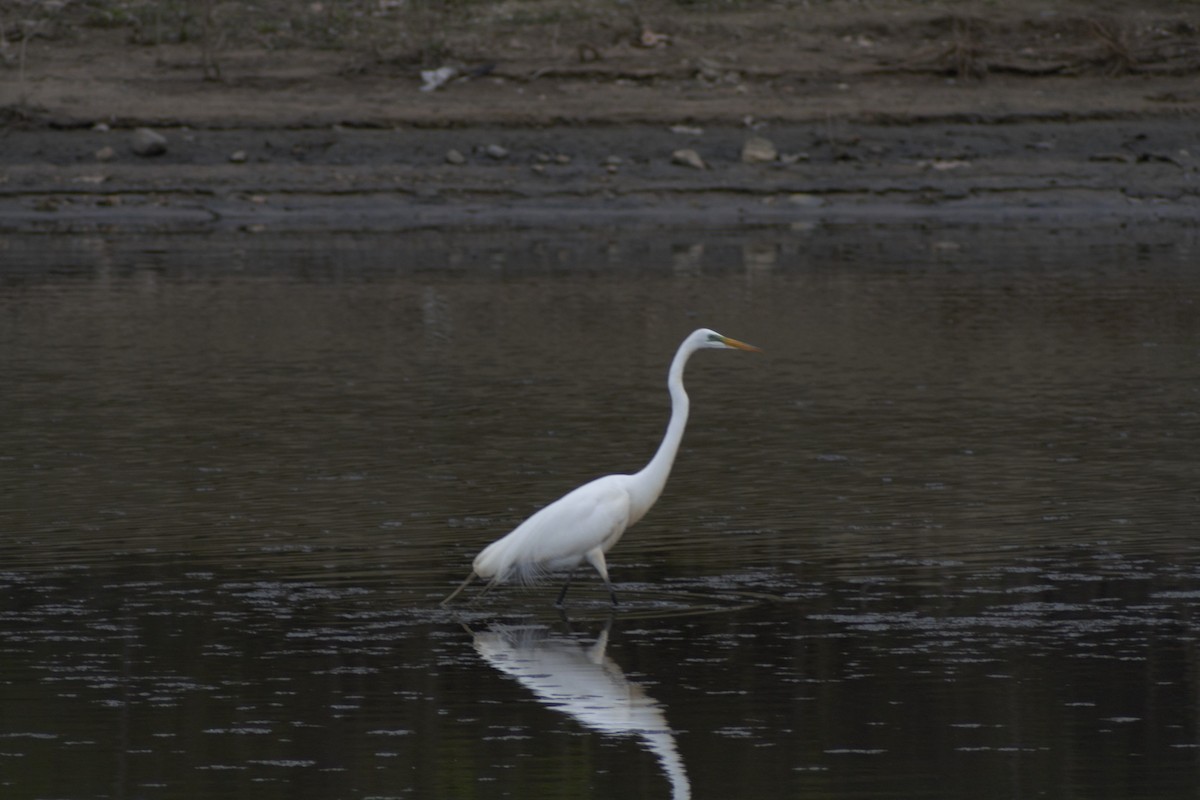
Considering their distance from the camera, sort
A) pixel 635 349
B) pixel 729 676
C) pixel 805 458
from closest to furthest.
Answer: pixel 729 676
pixel 805 458
pixel 635 349

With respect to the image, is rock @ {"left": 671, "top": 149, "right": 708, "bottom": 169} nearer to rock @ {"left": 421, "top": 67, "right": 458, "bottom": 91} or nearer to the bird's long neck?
rock @ {"left": 421, "top": 67, "right": 458, "bottom": 91}

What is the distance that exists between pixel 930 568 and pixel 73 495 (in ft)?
15.2

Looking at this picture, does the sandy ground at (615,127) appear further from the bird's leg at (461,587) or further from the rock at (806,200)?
the bird's leg at (461,587)

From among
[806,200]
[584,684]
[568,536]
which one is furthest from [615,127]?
[584,684]

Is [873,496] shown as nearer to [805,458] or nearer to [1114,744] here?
[805,458]

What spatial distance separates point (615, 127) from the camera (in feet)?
93.0

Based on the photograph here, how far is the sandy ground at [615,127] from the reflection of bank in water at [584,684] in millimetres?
18943

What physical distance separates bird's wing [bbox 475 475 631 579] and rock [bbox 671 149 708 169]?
19.5 m

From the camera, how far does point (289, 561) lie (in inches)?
376

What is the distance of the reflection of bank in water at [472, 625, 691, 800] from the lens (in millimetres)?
6742

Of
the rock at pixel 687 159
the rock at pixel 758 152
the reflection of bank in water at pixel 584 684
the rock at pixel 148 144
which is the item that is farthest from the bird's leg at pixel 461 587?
the rock at pixel 148 144

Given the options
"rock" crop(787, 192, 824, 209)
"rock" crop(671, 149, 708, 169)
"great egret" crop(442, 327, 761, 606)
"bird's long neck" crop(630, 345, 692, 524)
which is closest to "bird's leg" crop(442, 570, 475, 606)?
"great egret" crop(442, 327, 761, 606)

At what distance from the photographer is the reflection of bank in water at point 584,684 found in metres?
6.74

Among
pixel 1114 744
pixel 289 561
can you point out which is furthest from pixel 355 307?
pixel 1114 744
